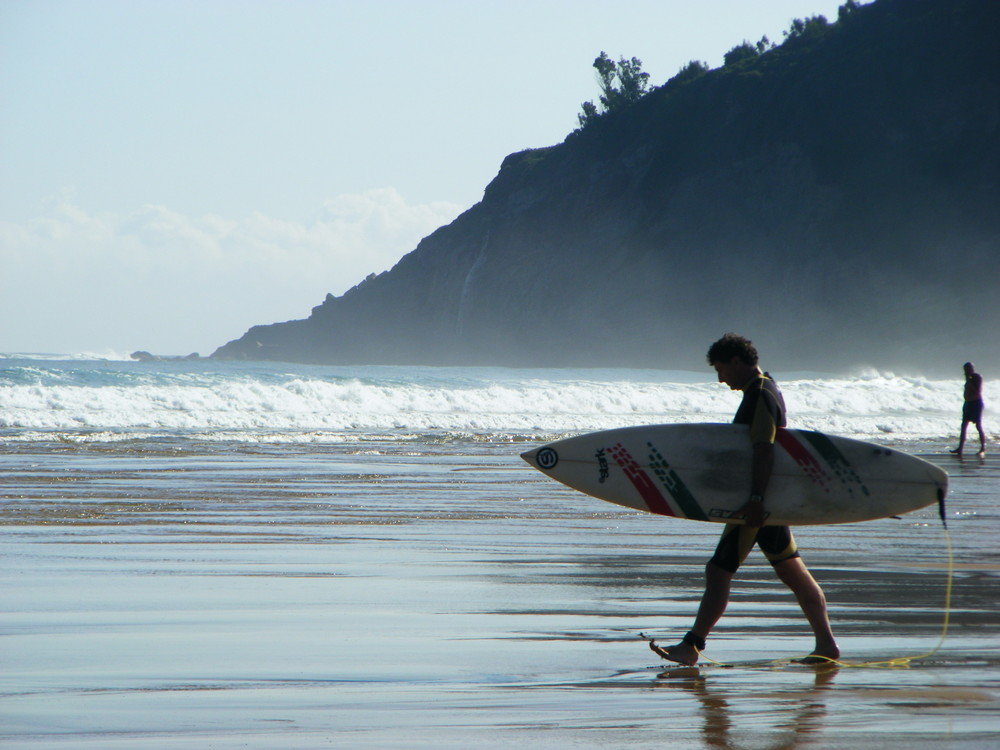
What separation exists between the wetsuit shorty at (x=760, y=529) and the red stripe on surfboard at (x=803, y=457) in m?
0.31

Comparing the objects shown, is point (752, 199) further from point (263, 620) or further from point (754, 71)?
point (263, 620)

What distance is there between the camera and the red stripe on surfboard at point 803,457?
5.80m

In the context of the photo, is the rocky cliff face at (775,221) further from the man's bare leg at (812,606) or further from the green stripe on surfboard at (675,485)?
the man's bare leg at (812,606)

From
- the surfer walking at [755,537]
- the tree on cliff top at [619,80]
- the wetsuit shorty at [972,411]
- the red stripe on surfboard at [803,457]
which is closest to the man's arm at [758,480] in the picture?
the surfer walking at [755,537]

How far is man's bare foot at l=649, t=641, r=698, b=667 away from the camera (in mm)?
5164

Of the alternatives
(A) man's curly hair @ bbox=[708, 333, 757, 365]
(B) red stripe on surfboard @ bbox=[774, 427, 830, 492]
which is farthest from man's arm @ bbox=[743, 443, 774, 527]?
(B) red stripe on surfboard @ bbox=[774, 427, 830, 492]

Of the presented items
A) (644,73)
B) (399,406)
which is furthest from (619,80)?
(399,406)

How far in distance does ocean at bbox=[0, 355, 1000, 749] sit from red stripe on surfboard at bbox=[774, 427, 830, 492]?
2.51ft

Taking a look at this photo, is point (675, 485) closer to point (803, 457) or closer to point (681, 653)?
point (803, 457)

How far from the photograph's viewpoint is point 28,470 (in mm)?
14680

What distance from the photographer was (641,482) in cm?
623

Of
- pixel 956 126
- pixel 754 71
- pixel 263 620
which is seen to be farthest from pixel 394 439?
pixel 754 71

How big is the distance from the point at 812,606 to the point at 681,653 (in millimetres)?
640

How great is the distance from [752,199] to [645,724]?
76403 millimetres
